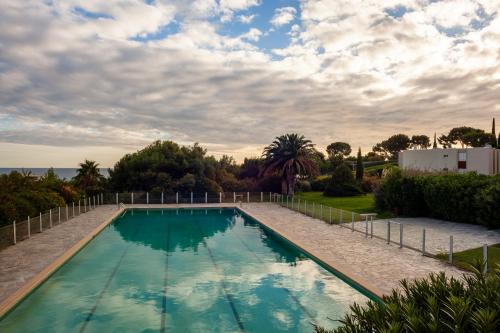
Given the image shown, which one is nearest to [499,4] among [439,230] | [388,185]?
[439,230]

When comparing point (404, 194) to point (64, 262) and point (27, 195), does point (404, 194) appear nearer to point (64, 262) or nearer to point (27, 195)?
point (64, 262)

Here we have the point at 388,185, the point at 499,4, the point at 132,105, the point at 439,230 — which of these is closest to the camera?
the point at 499,4

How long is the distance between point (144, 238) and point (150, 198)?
567 inches

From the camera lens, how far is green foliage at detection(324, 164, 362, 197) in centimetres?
3894

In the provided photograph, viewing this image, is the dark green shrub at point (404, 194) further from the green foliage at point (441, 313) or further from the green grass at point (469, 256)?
the green foliage at point (441, 313)

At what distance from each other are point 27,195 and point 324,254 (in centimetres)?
1562

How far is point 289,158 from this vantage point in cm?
3816

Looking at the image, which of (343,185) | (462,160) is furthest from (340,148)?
(462,160)

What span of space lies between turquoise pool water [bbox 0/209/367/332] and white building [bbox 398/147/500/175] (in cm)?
1667

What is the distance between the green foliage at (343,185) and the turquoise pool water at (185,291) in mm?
21107

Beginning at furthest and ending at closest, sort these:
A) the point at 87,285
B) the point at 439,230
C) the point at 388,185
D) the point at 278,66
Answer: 1. the point at 278,66
2. the point at 388,185
3. the point at 439,230
4. the point at 87,285

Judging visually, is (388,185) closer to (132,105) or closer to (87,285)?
(87,285)

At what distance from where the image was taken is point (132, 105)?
34062 millimetres

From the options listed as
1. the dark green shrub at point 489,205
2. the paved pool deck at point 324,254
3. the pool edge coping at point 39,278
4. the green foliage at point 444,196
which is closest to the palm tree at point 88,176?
the paved pool deck at point 324,254
